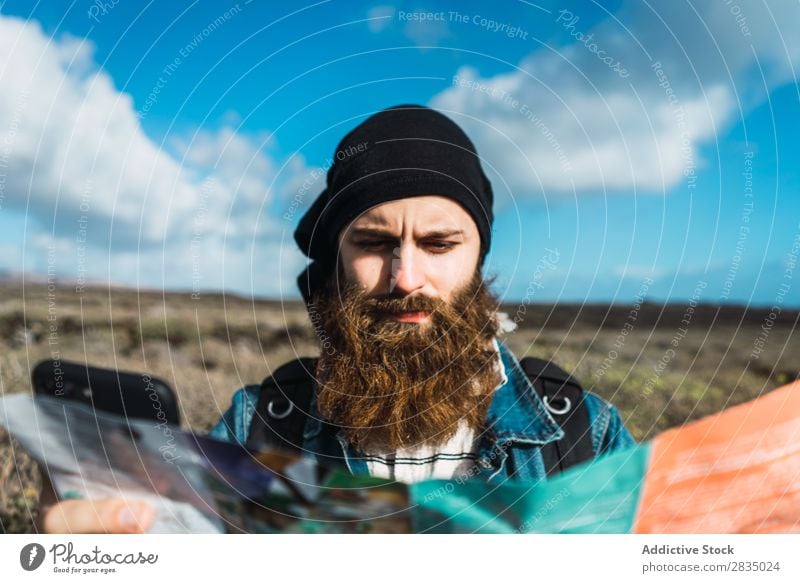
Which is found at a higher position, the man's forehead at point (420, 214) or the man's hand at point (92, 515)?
the man's forehead at point (420, 214)

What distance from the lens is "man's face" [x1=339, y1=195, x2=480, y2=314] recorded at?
2199mm

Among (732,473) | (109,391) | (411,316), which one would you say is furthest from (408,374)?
(732,473)

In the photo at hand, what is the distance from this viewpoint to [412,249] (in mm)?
2217

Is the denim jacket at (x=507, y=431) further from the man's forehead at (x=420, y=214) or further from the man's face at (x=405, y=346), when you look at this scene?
the man's forehead at (x=420, y=214)

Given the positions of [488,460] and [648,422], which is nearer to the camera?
[488,460]

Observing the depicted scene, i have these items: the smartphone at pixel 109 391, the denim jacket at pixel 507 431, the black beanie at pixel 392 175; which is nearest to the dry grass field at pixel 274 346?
the smartphone at pixel 109 391

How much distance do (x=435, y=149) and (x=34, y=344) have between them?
1678mm

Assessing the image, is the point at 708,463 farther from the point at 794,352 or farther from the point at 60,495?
the point at 60,495

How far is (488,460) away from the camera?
2.33 meters

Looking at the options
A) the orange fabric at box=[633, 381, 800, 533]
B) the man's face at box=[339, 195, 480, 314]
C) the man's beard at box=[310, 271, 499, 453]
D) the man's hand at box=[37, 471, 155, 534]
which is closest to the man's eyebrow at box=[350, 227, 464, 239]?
the man's face at box=[339, 195, 480, 314]

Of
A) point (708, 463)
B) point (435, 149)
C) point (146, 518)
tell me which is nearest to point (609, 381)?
point (708, 463)
